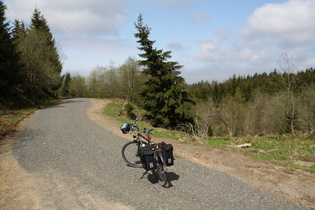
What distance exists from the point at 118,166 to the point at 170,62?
17157 mm

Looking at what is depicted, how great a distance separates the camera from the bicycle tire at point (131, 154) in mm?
6500

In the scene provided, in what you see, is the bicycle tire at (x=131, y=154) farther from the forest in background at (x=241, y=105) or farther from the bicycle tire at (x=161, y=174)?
the forest in background at (x=241, y=105)

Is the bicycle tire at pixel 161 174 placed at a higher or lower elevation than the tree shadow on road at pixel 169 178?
higher

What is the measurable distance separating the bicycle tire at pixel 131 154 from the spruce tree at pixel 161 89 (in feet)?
48.0

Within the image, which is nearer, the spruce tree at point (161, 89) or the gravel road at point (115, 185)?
the gravel road at point (115, 185)

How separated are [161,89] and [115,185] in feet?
57.6

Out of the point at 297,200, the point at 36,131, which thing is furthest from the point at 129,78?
the point at 297,200

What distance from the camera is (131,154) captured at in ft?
22.2

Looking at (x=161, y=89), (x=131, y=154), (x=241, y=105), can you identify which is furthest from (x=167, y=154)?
(x=241, y=105)

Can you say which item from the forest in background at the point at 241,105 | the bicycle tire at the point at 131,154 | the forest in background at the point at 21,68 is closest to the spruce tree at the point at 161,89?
the forest in background at the point at 241,105

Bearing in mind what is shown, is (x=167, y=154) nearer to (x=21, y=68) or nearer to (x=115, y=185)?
(x=115, y=185)

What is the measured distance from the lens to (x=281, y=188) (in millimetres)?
5270

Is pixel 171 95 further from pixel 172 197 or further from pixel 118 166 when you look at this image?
pixel 172 197

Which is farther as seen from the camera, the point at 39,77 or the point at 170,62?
the point at 39,77
